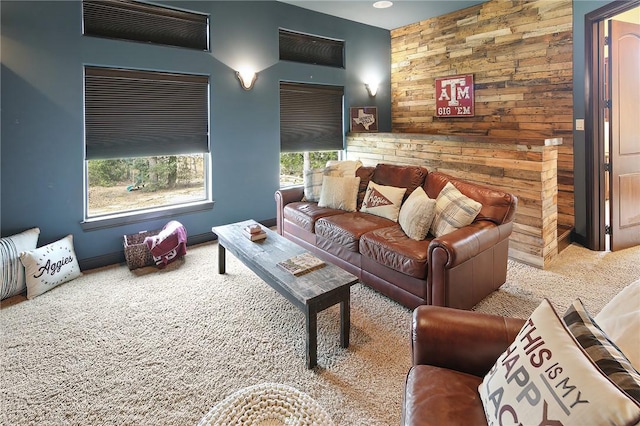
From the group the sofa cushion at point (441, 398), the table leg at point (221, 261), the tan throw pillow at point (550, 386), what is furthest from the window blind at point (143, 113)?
the tan throw pillow at point (550, 386)

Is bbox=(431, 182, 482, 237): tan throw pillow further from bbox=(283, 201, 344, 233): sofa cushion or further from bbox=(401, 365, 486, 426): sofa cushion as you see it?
bbox=(401, 365, 486, 426): sofa cushion

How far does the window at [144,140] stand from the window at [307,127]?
3.88 feet

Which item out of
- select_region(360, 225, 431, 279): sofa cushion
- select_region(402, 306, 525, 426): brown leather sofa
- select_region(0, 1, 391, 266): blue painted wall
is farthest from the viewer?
select_region(0, 1, 391, 266): blue painted wall

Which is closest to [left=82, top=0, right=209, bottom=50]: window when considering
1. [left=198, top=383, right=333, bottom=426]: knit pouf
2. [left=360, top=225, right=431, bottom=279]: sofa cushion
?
[left=360, top=225, right=431, bottom=279]: sofa cushion

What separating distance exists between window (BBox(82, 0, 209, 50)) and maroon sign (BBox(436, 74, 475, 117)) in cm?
338

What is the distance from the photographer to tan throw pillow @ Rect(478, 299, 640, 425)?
822 millimetres

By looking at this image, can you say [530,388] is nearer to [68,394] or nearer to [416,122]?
[68,394]

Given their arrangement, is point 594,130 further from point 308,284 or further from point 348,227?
point 308,284

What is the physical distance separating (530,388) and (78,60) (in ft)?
14.3

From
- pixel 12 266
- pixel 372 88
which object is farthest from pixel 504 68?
pixel 12 266

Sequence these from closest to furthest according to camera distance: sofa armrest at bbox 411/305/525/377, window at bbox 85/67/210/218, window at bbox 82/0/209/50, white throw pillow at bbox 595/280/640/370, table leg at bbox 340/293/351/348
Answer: white throw pillow at bbox 595/280/640/370 → sofa armrest at bbox 411/305/525/377 → table leg at bbox 340/293/351/348 → window at bbox 82/0/209/50 → window at bbox 85/67/210/218

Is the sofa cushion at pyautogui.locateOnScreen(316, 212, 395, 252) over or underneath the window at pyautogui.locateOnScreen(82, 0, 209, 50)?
underneath

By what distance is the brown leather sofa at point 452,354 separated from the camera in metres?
1.26

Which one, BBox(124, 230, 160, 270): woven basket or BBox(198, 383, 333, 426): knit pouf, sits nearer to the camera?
BBox(198, 383, 333, 426): knit pouf
